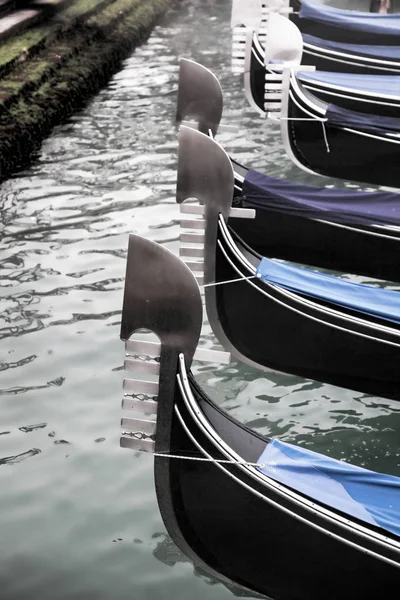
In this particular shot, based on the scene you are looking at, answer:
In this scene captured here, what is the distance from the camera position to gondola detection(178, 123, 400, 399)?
4.30 metres

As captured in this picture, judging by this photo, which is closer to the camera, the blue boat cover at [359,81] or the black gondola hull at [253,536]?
the black gondola hull at [253,536]

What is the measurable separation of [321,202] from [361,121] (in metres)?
1.62

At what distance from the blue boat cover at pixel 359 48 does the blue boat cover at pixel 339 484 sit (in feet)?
20.5

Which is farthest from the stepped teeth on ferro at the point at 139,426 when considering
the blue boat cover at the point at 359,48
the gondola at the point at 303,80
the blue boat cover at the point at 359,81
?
the blue boat cover at the point at 359,48

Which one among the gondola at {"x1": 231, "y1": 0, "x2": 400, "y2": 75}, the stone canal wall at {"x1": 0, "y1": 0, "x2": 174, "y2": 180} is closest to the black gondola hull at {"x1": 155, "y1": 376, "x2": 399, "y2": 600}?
the stone canal wall at {"x1": 0, "y1": 0, "x2": 174, "y2": 180}

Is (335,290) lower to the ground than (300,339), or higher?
→ higher

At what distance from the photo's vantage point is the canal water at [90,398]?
378 cm

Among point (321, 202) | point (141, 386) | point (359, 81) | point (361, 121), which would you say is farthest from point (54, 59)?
point (141, 386)

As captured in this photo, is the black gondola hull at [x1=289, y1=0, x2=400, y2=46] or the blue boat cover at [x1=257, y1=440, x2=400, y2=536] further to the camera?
the black gondola hull at [x1=289, y1=0, x2=400, y2=46]

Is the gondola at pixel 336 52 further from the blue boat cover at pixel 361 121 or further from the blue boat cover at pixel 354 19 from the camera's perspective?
the blue boat cover at pixel 361 121

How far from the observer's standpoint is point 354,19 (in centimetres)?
974

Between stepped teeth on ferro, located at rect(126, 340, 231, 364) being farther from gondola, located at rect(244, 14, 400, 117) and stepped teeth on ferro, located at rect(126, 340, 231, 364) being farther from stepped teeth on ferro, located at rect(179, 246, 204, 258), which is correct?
gondola, located at rect(244, 14, 400, 117)

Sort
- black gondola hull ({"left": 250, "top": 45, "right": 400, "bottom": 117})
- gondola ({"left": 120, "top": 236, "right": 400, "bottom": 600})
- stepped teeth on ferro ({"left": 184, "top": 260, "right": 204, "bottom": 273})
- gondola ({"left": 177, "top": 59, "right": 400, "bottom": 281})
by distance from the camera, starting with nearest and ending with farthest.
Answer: gondola ({"left": 120, "top": 236, "right": 400, "bottom": 600}) → stepped teeth on ferro ({"left": 184, "top": 260, "right": 204, "bottom": 273}) → gondola ({"left": 177, "top": 59, "right": 400, "bottom": 281}) → black gondola hull ({"left": 250, "top": 45, "right": 400, "bottom": 117})

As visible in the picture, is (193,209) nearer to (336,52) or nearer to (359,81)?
(359,81)
